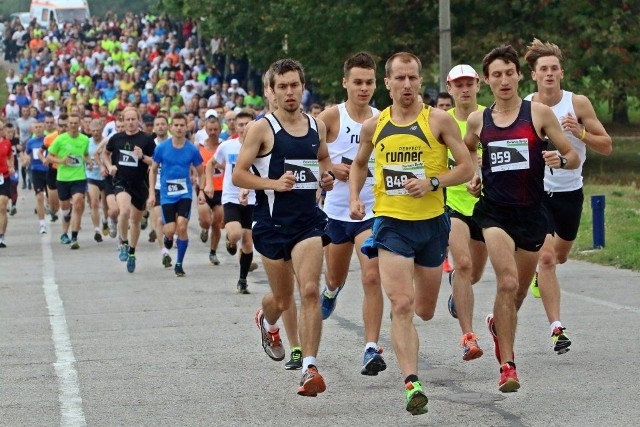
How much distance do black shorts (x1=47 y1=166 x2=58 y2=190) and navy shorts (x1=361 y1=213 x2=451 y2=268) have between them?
53.5 ft

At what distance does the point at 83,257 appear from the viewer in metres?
20.4

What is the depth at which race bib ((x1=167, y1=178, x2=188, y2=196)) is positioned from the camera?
58.2 feet

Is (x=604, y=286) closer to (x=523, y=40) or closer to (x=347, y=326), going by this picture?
(x=347, y=326)

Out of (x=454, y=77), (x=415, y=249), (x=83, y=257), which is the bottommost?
(x=83, y=257)

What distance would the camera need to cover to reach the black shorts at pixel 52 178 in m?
24.8

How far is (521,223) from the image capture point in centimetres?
934

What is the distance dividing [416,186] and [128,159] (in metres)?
11.4

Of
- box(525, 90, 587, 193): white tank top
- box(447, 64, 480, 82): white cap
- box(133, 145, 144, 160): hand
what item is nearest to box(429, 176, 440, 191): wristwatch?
box(525, 90, 587, 193): white tank top

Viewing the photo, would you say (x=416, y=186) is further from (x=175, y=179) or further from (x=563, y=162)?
(x=175, y=179)

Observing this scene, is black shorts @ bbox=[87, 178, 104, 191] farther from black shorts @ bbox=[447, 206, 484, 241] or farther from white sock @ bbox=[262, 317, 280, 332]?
white sock @ bbox=[262, 317, 280, 332]

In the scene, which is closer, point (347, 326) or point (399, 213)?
point (399, 213)

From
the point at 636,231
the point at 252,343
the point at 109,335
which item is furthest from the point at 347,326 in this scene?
the point at 636,231

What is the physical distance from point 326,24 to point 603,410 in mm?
26783

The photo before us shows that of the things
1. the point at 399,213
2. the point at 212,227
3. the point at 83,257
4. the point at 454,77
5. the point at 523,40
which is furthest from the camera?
the point at 523,40
